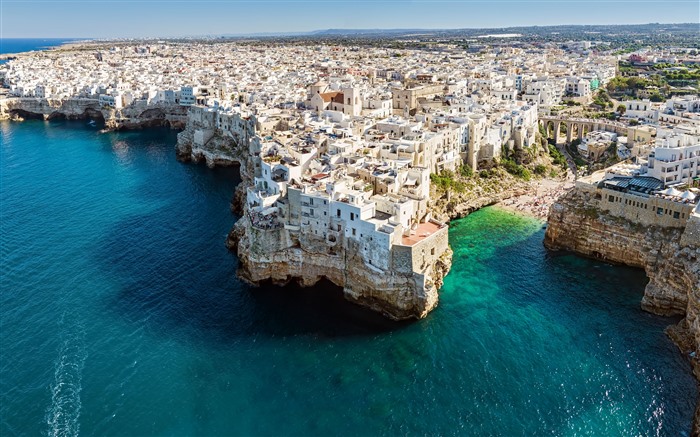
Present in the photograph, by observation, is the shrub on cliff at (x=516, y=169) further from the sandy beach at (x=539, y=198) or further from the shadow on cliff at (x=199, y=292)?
the shadow on cliff at (x=199, y=292)

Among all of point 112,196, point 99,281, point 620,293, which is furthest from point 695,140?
point 112,196

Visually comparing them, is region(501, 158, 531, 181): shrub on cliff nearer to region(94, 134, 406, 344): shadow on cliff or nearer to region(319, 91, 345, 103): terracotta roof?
region(319, 91, 345, 103): terracotta roof

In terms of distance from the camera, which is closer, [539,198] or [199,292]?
[199,292]

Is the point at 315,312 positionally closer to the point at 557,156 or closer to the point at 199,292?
the point at 199,292

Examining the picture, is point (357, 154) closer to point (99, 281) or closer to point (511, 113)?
point (99, 281)

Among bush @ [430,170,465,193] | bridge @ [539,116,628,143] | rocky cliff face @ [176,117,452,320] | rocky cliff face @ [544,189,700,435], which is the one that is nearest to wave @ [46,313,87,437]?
rocky cliff face @ [176,117,452,320]

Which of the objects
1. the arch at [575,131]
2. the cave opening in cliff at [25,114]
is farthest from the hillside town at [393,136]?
the cave opening in cliff at [25,114]

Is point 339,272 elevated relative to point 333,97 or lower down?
lower down

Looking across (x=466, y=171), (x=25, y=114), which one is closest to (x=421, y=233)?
(x=466, y=171)
